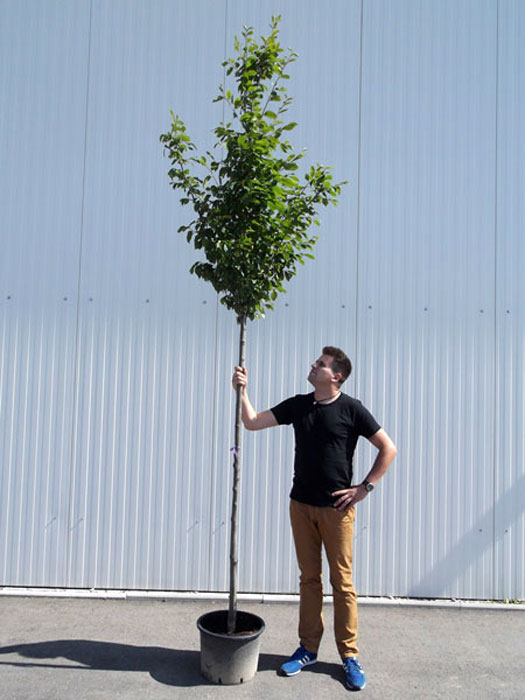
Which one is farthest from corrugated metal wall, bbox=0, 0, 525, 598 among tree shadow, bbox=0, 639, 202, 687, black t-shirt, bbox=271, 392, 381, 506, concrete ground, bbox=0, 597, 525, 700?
black t-shirt, bbox=271, 392, 381, 506

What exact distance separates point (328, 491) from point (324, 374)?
2.41 feet

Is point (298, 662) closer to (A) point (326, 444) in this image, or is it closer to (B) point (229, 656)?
(B) point (229, 656)

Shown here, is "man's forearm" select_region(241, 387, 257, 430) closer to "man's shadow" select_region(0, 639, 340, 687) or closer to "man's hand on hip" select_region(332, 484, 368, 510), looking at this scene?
"man's hand on hip" select_region(332, 484, 368, 510)

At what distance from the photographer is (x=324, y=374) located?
3.92 m

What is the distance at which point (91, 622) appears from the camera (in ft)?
15.4

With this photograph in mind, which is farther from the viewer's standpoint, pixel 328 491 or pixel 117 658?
pixel 117 658

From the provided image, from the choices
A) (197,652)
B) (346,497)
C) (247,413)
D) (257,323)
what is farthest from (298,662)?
(257,323)

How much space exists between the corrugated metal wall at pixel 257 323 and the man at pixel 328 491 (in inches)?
59.5

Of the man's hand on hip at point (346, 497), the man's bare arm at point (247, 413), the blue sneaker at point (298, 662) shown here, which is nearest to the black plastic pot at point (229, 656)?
the blue sneaker at point (298, 662)

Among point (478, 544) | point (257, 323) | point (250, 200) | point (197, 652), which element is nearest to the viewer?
point (250, 200)

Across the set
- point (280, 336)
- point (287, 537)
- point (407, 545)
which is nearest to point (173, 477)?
point (287, 537)

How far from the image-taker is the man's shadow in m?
3.86

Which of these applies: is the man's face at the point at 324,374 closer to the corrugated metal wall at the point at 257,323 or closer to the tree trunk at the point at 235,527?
the tree trunk at the point at 235,527

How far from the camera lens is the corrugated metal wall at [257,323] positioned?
5465 millimetres
